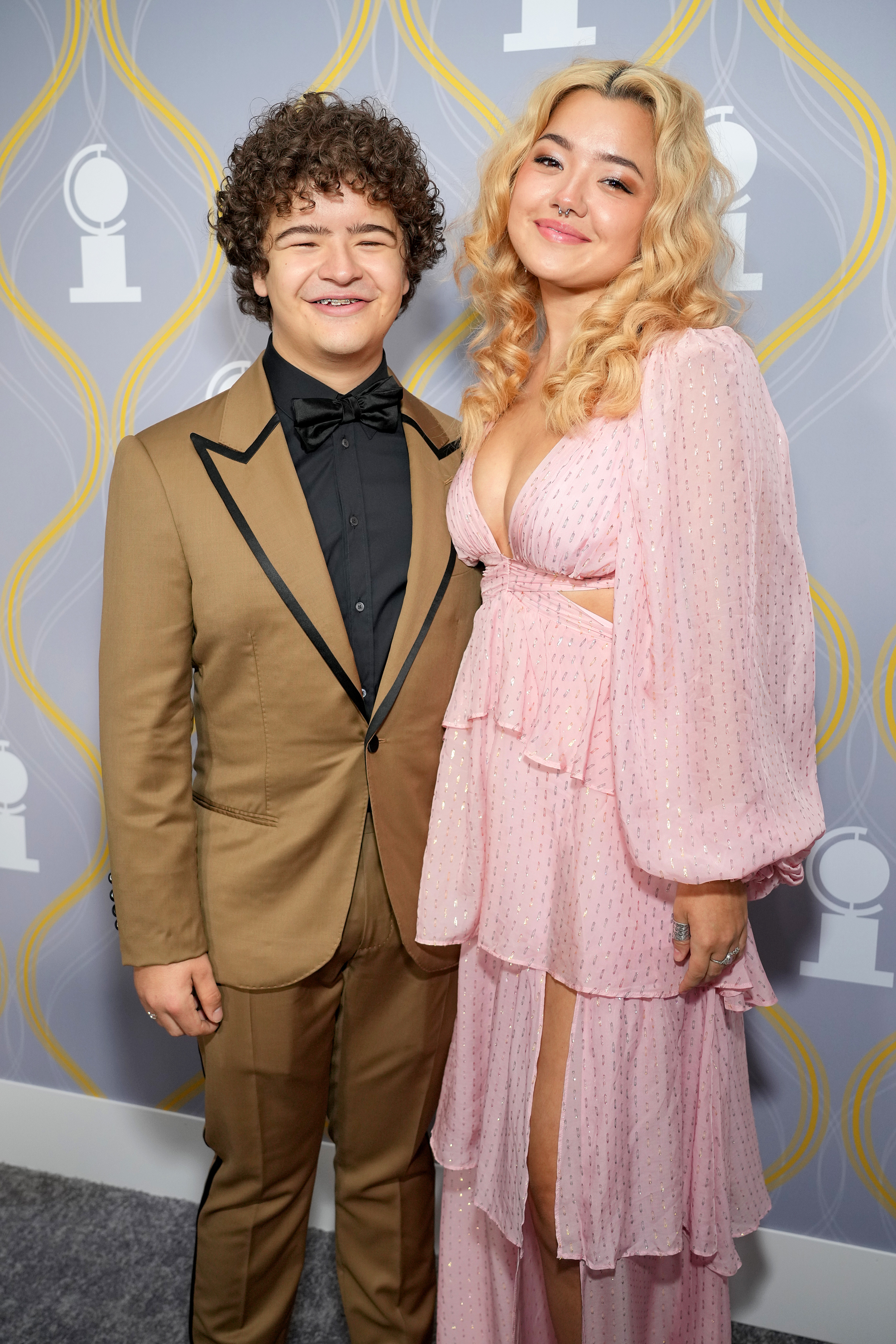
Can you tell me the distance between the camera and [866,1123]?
1.91 meters

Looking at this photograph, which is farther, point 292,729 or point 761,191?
point 761,191

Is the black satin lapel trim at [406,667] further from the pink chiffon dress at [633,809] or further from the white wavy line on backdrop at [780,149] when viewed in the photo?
the white wavy line on backdrop at [780,149]

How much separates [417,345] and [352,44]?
1.73 feet

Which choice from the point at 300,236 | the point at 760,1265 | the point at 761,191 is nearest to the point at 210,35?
the point at 300,236

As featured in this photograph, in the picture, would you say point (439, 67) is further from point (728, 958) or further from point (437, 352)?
point (728, 958)

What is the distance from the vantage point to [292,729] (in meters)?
1.48

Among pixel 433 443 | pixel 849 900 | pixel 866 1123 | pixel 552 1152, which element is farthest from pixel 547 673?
pixel 866 1123

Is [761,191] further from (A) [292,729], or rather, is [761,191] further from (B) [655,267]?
(A) [292,729]

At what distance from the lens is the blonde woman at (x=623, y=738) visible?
1249mm

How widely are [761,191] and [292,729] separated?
1166 millimetres

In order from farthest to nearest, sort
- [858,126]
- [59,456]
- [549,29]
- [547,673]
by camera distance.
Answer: [59,456], [549,29], [858,126], [547,673]

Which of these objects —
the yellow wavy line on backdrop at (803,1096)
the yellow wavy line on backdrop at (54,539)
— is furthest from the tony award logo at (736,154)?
the yellow wavy line on backdrop at (803,1096)

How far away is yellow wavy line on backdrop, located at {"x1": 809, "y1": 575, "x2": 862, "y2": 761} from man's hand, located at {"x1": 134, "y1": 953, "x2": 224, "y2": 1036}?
3.57ft

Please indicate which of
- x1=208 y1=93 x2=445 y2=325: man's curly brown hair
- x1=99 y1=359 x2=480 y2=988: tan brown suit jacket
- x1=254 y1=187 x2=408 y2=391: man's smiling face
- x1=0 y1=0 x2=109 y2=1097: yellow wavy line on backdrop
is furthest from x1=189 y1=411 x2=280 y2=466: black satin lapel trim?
x1=0 y1=0 x2=109 y2=1097: yellow wavy line on backdrop
